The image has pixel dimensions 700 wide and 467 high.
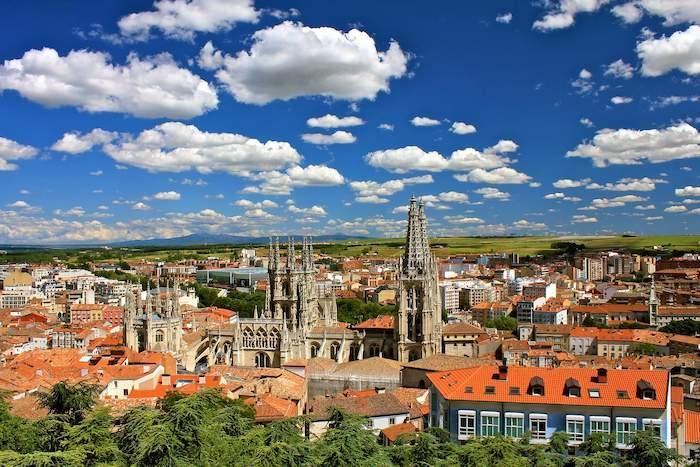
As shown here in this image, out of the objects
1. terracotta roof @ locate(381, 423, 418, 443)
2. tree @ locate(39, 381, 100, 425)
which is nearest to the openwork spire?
A: terracotta roof @ locate(381, 423, 418, 443)

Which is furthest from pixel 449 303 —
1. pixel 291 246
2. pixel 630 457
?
pixel 630 457

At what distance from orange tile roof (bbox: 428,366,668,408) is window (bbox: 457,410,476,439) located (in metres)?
0.89

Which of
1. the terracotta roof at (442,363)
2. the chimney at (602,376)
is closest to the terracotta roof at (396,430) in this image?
the chimney at (602,376)

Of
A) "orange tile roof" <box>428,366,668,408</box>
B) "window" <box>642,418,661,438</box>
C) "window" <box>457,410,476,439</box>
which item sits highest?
"orange tile roof" <box>428,366,668,408</box>

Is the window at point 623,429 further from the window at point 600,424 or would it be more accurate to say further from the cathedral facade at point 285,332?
the cathedral facade at point 285,332

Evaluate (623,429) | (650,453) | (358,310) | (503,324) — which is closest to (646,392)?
(623,429)

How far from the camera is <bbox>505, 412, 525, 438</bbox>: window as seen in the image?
127 ft

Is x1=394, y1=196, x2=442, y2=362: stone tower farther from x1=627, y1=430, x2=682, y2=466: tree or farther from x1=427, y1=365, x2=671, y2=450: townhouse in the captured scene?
x1=627, y1=430, x2=682, y2=466: tree

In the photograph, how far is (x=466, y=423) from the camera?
39.8 metres

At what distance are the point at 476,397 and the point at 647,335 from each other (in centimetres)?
6936

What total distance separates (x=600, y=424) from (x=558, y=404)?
248cm

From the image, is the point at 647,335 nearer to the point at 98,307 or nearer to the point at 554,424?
the point at 554,424

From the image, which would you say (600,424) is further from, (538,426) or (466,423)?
(466,423)

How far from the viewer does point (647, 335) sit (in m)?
98.4
